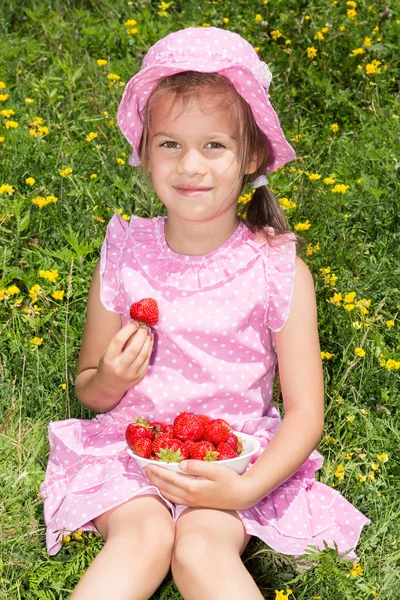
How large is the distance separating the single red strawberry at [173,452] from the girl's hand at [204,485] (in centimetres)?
3

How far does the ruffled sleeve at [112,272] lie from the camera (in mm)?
3021

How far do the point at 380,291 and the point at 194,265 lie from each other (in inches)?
40.0

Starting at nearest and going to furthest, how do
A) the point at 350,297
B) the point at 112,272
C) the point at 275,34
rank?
the point at 112,272 → the point at 350,297 → the point at 275,34

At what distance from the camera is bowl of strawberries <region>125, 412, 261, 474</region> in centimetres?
261

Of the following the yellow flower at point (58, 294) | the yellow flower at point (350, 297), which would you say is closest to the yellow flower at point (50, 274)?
the yellow flower at point (58, 294)

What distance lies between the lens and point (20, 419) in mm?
3256

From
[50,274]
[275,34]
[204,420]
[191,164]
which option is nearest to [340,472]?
[204,420]

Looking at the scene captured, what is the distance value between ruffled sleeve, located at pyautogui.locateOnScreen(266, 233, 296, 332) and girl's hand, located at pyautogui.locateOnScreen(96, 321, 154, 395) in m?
0.38

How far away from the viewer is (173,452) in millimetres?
2617

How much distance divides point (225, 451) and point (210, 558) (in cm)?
30

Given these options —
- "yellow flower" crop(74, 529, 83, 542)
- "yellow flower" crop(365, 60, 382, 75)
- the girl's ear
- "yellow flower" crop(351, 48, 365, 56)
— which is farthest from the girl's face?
"yellow flower" crop(351, 48, 365, 56)

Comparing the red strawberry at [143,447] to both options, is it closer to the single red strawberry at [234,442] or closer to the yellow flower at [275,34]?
the single red strawberry at [234,442]

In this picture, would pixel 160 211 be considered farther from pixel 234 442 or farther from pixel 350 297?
pixel 234 442

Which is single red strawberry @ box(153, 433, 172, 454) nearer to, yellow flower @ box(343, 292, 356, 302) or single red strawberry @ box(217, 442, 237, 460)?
single red strawberry @ box(217, 442, 237, 460)
